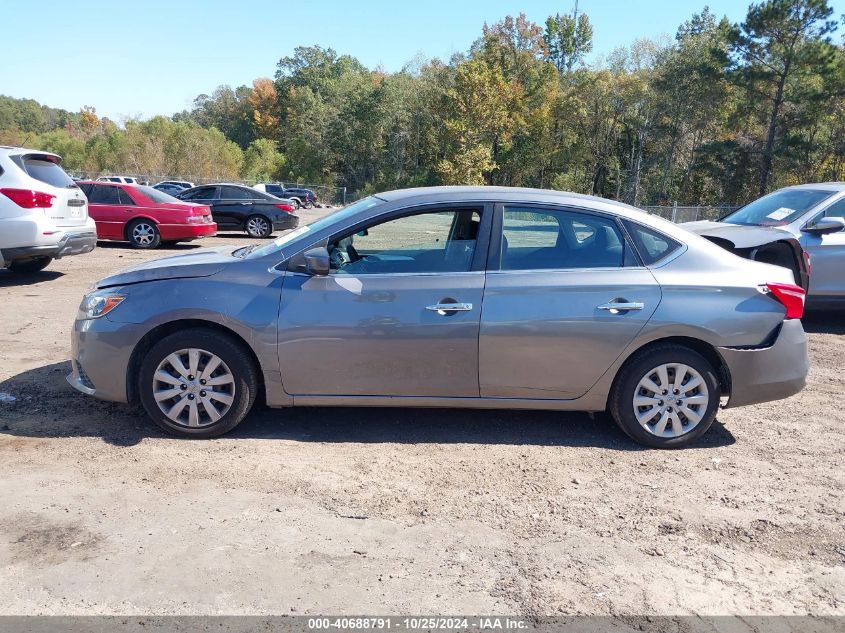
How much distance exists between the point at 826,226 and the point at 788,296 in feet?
14.8

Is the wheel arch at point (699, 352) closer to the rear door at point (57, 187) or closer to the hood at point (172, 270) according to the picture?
the hood at point (172, 270)

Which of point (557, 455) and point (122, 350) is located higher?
point (122, 350)

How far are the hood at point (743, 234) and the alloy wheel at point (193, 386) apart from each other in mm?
5232

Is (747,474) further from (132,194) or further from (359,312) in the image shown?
(132,194)

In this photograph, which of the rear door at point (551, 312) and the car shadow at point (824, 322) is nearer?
the rear door at point (551, 312)

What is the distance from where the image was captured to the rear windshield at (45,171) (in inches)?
388

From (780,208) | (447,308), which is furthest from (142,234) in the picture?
(447,308)

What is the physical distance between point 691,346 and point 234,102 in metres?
107

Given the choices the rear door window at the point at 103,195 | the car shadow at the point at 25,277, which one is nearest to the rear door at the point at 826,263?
the car shadow at the point at 25,277

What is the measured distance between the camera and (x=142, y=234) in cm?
1581

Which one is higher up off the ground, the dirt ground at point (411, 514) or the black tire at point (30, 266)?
the black tire at point (30, 266)

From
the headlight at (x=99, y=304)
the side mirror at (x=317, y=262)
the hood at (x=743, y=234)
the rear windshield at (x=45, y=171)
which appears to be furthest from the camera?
the rear windshield at (x=45, y=171)


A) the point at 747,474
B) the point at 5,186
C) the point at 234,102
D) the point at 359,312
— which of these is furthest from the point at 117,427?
the point at 234,102

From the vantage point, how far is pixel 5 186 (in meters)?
9.52
